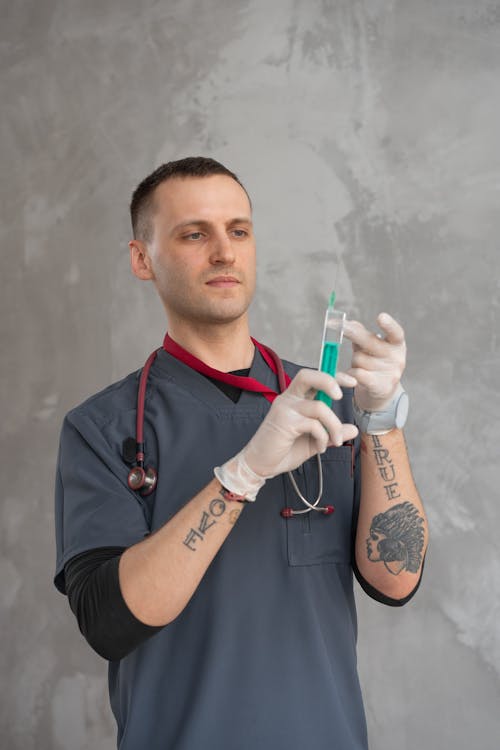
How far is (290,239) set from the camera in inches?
127

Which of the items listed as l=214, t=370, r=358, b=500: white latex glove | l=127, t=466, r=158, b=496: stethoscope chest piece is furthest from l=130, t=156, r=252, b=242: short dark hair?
l=214, t=370, r=358, b=500: white latex glove

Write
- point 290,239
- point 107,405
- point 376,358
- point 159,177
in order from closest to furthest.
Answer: point 376,358
point 107,405
point 159,177
point 290,239

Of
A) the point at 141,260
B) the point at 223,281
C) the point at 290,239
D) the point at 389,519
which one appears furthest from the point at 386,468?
the point at 290,239

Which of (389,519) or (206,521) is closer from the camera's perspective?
(206,521)

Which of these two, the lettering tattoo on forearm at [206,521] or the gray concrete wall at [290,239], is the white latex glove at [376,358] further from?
the gray concrete wall at [290,239]

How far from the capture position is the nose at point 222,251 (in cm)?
169

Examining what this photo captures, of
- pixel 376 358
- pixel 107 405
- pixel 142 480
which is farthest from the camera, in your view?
pixel 107 405

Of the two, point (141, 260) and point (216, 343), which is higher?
point (141, 260)

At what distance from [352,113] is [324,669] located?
226cm

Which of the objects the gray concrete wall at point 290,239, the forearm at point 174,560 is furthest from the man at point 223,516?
the gray concrete wall at point 290,239

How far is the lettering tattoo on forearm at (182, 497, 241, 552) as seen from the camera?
1.34 meters

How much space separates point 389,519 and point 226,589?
0.33 m

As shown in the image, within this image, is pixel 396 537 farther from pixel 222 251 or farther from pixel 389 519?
pixel 222 251

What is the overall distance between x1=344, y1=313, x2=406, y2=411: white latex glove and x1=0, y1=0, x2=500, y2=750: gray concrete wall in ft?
5.33
